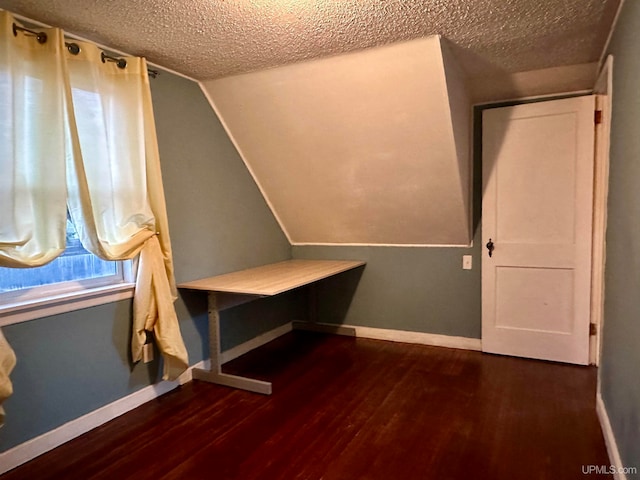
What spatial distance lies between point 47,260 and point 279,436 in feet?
4.82

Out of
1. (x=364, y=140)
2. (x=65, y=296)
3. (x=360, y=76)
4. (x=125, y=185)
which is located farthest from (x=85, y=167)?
(x=364, y=140)

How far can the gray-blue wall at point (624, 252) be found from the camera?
161cm

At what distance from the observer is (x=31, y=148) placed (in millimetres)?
1996

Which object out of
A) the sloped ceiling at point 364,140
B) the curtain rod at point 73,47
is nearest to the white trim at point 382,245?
the sloped ceiling at point 364,140

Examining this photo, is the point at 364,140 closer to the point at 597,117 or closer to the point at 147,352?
the point at 597,117

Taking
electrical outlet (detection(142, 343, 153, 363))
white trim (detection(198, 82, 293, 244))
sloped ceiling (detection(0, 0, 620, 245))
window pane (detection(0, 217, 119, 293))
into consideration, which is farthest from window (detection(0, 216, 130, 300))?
white trim (detection(198, 82, 293, 244))

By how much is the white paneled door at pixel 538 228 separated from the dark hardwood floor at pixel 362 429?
266 millimetres

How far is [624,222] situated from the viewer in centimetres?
183

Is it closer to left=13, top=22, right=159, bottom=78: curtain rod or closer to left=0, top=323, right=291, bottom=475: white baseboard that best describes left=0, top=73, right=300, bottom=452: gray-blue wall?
left=0, top=323, right=291, bottom=475: white baseboard

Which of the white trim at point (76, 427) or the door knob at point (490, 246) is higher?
the door knob at point (490, 246)

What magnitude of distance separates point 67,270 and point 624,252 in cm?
275

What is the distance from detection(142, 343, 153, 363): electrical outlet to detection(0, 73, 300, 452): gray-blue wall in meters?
0.07

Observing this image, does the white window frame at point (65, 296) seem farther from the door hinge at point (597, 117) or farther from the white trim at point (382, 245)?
the door hinge at point (597, 117)

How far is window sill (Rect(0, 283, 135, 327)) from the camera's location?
78.6 inches
